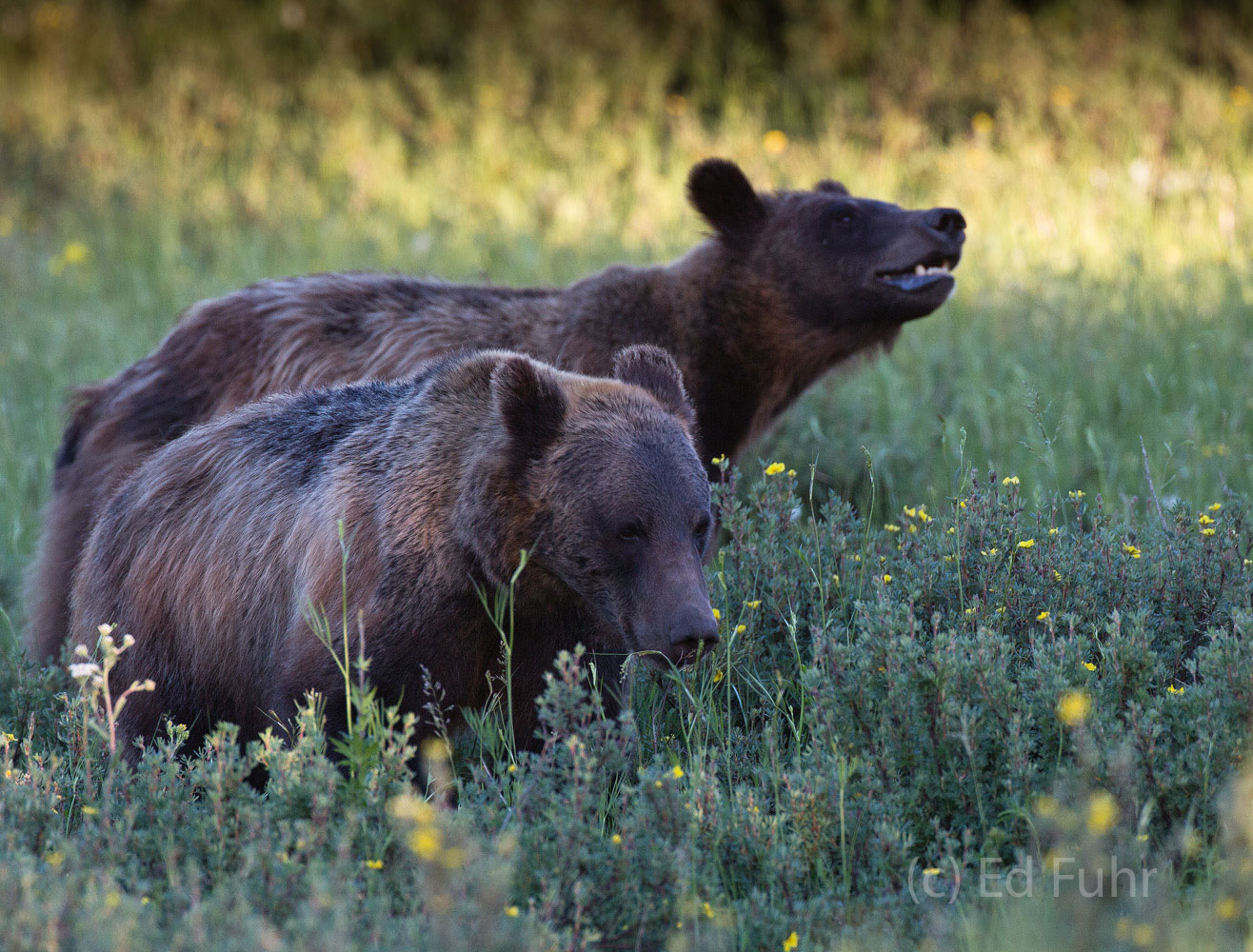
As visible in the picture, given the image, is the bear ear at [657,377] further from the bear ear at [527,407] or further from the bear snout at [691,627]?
the bear snout at [691,627]

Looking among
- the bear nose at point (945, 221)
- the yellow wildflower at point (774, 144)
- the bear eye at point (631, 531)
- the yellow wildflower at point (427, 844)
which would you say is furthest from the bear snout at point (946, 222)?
the yellow wildflower at point (774, 144)

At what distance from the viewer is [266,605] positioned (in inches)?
167

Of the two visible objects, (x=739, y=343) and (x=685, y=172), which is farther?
(x=685, y=172)

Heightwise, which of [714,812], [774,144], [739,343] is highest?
[774,144]

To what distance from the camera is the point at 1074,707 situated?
298 centimetres

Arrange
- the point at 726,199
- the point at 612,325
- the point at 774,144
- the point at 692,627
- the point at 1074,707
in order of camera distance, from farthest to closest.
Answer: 1. the point at 774,144
2. the point at 726,199
3. the point at 612,325
4. the point at 692,627
5. the point at 1074,707

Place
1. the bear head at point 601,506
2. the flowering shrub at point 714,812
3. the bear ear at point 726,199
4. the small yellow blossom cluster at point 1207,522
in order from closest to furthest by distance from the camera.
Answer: the flowering shrub at point 714,812 → the bear head at point 601,506 → the small yellow blossom cluster at point 1207,522 → the bear ear at point 726,199

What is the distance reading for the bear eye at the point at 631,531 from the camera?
3.75m

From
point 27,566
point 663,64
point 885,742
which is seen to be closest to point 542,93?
point 663,64

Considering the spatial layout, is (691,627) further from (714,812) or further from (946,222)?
(946,222)

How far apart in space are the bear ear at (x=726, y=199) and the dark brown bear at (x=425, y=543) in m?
2.30

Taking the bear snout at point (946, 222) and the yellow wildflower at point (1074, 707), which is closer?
the yellow wildflower at point (1074, 707)

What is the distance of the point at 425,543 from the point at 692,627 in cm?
87

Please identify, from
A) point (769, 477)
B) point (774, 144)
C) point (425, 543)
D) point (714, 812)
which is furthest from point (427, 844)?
point (774, 144)
